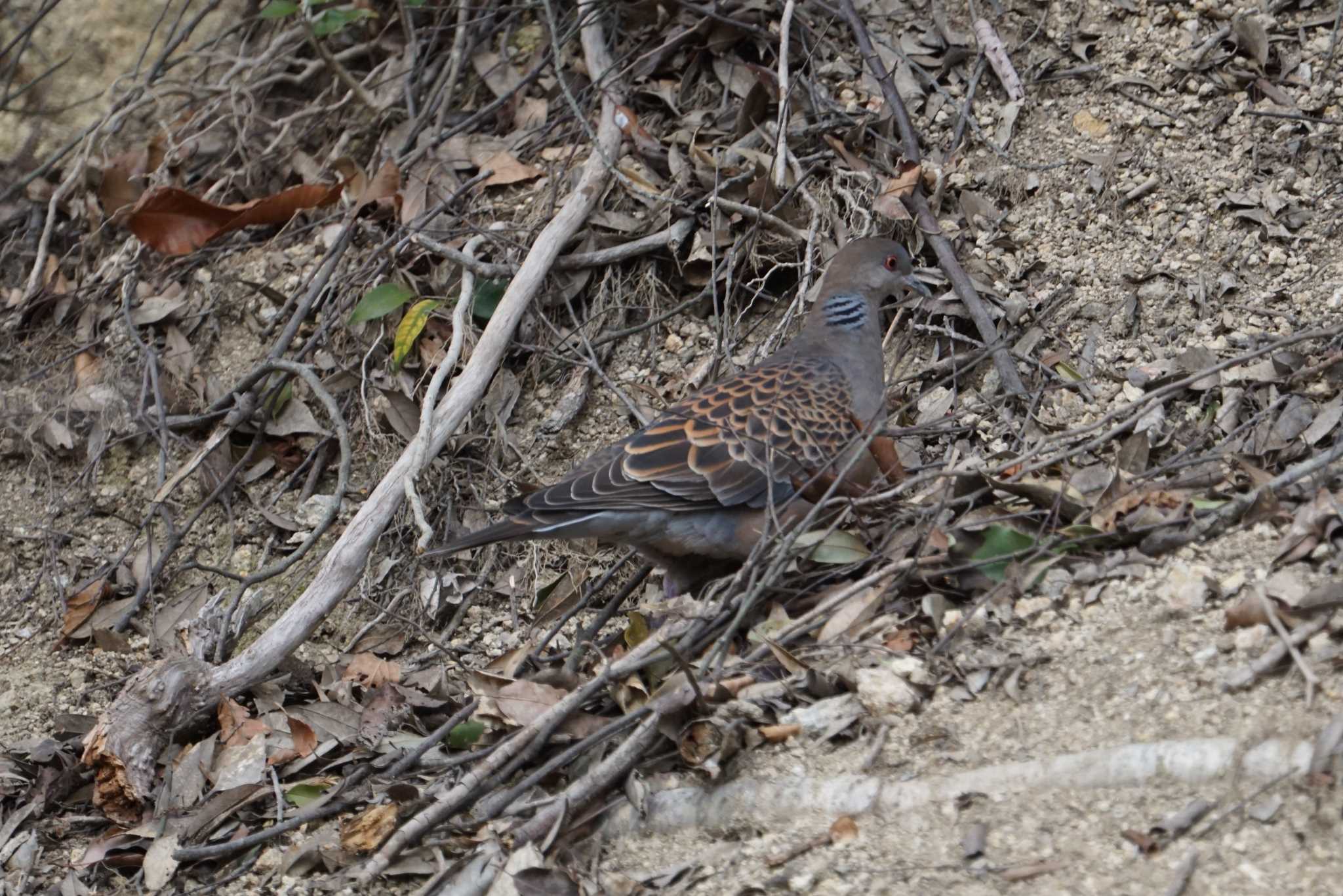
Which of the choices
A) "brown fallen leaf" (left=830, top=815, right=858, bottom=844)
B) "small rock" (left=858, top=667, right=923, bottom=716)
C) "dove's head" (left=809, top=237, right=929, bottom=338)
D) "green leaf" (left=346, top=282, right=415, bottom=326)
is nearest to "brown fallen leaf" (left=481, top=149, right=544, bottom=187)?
"green leaf" (left=346, top=282, right=415, bottom=326)

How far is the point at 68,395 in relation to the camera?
5996mm

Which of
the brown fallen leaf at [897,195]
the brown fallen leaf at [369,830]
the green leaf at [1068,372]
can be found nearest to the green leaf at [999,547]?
the green leaf at [1068,372]

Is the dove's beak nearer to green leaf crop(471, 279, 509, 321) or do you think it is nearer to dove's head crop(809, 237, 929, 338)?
dove's head crop(809, 237, 929, 338)

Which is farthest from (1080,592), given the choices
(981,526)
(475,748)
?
(475,748)

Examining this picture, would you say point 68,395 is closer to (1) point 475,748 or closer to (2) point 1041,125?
(1) point 475,748

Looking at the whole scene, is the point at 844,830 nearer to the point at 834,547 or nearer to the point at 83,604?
the point at 834,547

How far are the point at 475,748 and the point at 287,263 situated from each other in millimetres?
3021

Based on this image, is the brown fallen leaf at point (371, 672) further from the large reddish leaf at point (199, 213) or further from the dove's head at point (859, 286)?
the large reddish leaf at point (199, 213)

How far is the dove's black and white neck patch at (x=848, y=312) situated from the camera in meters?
4.98

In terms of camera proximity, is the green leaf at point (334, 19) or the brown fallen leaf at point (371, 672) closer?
the brown fallen leaf at point (371, 672)

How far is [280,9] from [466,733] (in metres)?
3.75

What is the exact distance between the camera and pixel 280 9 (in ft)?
20.3

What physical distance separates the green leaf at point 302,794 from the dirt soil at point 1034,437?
1.04 feet

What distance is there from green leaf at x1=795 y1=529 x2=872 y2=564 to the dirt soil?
2.00ft
